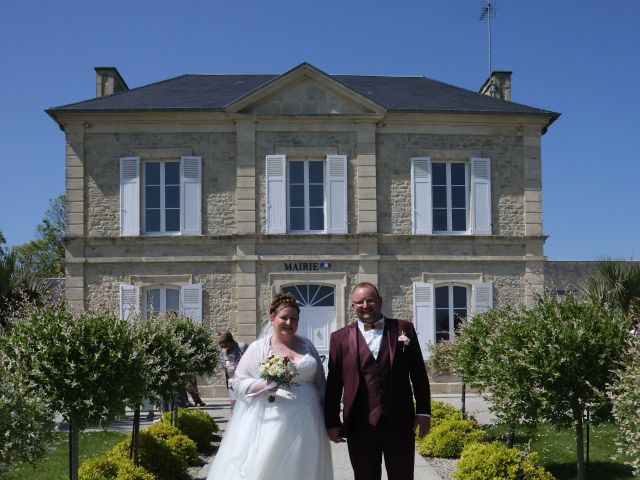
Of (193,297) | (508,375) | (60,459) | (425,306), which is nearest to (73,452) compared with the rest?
(508,375)

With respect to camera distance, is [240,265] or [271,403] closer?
[271,403]

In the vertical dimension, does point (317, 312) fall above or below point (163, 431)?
above

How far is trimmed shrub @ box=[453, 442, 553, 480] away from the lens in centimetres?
792

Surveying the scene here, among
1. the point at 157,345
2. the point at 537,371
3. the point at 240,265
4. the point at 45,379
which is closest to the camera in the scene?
the point at 45,379

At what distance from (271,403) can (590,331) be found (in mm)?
3185

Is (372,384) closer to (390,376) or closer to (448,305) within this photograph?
(390,376)

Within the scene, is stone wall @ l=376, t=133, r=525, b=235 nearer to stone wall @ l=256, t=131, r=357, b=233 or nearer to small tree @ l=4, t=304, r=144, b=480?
stone wall @ l=256, t=131, r=357, b=233

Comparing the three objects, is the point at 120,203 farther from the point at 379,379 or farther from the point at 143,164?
the point at 379,379

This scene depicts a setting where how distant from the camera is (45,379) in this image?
253 inches

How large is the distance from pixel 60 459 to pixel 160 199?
32.9 feet

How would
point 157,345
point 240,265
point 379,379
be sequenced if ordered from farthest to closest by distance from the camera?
point 240,265 → point 157,345 → point 379,379

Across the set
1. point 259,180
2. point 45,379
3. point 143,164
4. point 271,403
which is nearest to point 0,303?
point 143,164

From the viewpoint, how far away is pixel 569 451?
10789mm

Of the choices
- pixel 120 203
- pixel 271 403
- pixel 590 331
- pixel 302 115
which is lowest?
pixel 271 403
